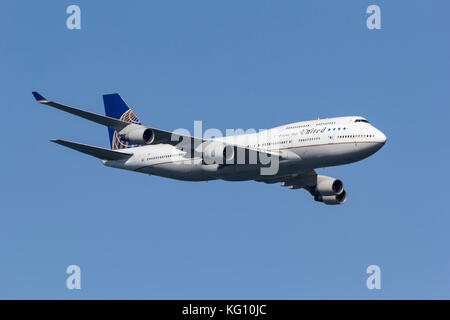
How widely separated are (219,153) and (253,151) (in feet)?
9.11

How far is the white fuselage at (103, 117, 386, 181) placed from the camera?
63188 mm

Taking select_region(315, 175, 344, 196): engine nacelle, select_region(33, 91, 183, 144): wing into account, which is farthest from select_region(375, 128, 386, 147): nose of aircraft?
select_region(33, 91, 183, 144): wing

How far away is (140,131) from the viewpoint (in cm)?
6378

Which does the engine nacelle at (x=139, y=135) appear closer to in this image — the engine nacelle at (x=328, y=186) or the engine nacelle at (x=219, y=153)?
the engine nacelle at (x=219, y=153)

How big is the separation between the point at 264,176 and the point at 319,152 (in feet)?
22.7

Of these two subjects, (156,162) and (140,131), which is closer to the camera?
(140,131)

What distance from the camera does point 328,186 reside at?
244 feet

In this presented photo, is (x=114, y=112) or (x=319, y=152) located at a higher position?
(x=114, y=112)

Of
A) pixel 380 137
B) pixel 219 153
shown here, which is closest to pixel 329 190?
pixel 380 137

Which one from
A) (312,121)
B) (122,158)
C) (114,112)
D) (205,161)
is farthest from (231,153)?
(114,112)

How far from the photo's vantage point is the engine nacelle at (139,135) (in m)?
63.7

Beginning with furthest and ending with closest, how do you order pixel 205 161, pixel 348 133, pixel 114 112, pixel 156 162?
pixel 114 112 → pixel 156 162 → pixel 205 161 → pixel 348 133

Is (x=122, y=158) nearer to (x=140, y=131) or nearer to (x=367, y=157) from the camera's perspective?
(x=140, y=131)

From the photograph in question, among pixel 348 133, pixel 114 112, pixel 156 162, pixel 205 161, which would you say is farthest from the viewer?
pixel 114 112
